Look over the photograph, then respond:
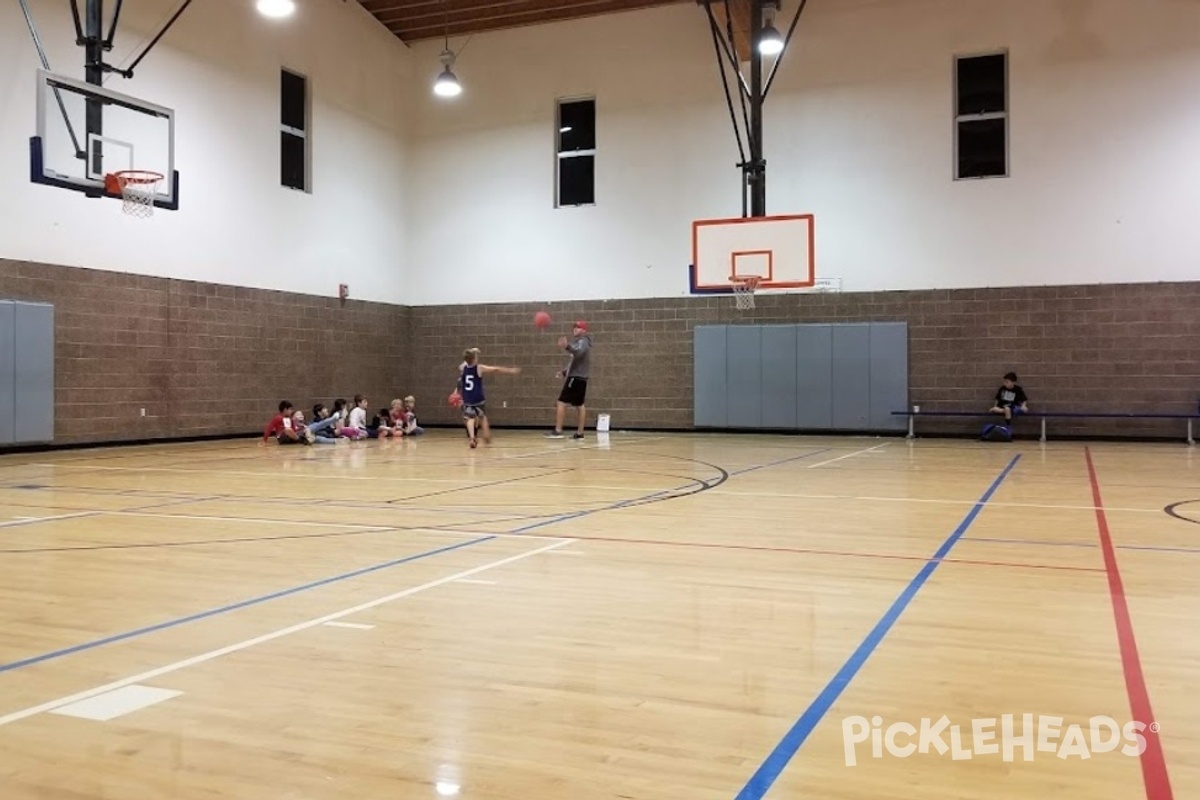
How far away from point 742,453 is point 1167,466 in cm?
505

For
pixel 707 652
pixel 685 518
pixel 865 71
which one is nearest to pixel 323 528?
pixel 685 518

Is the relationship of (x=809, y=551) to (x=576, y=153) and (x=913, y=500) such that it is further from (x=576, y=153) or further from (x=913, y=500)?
(x=576, y=153)

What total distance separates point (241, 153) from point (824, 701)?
51.1ft

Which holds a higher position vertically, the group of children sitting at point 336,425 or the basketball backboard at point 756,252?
the basketball backboard at point 756,252

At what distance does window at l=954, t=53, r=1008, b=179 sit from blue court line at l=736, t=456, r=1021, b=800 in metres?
13.3

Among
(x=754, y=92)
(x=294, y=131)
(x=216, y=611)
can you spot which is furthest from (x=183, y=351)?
(x=216, y=611)

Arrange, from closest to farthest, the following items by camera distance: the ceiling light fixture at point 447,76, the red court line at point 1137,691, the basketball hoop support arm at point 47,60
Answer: the red court line at point 1137,691, the basketball hoop support arm at point 47,60, the ceiling light fixture at point 447,76

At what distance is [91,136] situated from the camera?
1195 cm

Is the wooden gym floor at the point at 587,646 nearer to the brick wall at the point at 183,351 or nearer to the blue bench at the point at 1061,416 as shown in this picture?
the brick wall at the point at 183,351

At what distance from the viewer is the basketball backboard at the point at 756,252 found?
14.8m

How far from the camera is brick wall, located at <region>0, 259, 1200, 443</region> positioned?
1416cm

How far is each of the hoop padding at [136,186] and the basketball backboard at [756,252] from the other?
781 cm

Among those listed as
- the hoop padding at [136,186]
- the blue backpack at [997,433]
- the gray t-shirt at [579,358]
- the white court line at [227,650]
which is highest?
the hoop padding at [136,186]

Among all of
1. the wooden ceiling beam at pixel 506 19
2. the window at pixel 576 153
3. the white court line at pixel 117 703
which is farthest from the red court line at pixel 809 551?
the wooden ceiling beam at pixel 506 19
